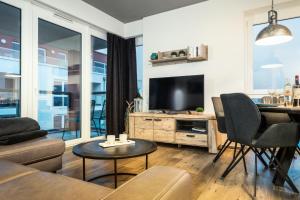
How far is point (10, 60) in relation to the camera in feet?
9.26

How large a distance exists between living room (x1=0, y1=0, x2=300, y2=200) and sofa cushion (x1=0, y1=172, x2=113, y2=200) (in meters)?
0.37

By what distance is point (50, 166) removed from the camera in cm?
200

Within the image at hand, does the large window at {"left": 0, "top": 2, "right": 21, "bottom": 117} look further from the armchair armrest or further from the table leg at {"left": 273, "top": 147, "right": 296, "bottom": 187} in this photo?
the table leg at {"left": 273, "top": 147, "right": 296, "bottom": 187}

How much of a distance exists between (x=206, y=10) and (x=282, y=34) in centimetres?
175

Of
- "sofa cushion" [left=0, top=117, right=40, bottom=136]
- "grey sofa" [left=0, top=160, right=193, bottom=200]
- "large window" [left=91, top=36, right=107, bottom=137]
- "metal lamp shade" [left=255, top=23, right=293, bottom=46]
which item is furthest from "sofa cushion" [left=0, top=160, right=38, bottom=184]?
"large window" [left=91, top=36, right=107, bottom=137]

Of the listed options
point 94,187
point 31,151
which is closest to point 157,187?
point 94,187

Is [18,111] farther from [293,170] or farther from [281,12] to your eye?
[281,12]

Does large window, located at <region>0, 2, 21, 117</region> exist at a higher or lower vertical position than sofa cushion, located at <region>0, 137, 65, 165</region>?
higher

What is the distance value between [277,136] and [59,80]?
325cm

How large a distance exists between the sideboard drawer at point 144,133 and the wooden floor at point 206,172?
1.51 ft

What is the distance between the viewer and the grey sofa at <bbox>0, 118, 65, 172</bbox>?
1679 mm

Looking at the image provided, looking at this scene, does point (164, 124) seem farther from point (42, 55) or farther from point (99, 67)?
point (42, 55)

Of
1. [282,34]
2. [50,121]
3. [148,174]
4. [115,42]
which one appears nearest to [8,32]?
[50,121]

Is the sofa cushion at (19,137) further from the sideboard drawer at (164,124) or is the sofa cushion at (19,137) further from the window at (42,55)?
the sideboard drawer at (164,124)
